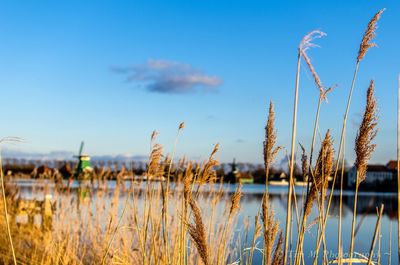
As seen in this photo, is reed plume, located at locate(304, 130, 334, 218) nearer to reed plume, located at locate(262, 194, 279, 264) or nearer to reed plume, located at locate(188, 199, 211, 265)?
reed plume, located at locate(262, 194, 279, 264)

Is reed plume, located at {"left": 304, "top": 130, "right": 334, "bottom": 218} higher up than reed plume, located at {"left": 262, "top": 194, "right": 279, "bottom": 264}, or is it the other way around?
reed plume, located at {"left": 304, "top": 130, "right": 334, "bottom": 218}

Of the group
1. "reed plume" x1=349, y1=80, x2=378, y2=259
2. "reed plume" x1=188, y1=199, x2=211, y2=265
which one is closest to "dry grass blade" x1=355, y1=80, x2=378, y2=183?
"reed plume" x1=349, y1=80, x2=378, y2=259

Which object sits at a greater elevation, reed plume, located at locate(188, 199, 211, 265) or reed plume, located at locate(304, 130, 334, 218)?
reed plume, located at locate(304, 130, 334, 218)

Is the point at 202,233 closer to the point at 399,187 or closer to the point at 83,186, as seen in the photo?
the point at 399,187

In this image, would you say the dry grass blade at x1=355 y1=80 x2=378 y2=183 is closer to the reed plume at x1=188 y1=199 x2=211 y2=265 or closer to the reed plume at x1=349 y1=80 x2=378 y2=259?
the reed plume at x1=349 y1=80 x2=378 y2=259

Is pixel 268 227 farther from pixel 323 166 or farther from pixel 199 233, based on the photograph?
pixel 199 233

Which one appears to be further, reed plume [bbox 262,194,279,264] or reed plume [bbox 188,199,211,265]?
reed plume [bbox 262,194,279,264]

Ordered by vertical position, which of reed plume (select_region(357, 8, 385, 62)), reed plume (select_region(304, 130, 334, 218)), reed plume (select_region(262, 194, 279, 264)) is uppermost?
reed plume (select_region(357, 8, 385, 62))

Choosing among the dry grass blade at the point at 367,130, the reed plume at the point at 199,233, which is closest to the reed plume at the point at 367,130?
the dry grass blade at the point at 367,130

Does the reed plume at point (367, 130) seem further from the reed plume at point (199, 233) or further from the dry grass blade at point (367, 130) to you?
the reed plume at point (199, 233)

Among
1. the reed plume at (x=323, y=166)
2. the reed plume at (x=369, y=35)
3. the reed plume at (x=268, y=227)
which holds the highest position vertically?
the reed plume at (x=369, y=35)

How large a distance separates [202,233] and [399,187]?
3.46 ft

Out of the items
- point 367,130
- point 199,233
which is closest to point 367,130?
point 367,130

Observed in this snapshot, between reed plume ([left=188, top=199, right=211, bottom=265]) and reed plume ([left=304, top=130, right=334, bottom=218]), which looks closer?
reed plume ([left=188, top=199, right=211, bottom=265])
